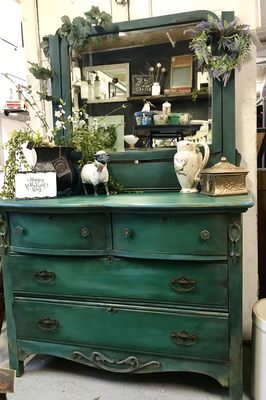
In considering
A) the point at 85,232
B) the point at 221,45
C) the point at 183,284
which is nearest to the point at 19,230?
the point at 85,232

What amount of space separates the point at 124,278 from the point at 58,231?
14.3 inches

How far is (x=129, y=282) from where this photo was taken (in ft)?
4.80

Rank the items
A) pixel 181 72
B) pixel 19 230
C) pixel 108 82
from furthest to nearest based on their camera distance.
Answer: pixel 108 82, pixel 181 72, pixel 19 230

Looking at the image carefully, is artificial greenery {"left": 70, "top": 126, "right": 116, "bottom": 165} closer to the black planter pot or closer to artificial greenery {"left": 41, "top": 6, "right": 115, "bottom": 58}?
the black planter pot

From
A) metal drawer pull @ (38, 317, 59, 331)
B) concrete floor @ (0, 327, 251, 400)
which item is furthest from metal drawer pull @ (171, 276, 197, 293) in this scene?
metal drawer pull @ (38, 317, 59, 331)

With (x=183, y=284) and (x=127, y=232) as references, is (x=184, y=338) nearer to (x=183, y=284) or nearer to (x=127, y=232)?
(x=183, y=284)

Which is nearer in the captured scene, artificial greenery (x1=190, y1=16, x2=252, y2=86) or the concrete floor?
the concrete floor

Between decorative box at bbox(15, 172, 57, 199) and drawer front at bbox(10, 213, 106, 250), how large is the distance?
0.13m

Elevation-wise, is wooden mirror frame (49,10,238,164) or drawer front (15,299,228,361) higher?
wooden mirror frame (49,10,238,164)

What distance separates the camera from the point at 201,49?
1715 mm

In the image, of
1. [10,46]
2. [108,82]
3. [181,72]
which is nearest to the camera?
[181,72]

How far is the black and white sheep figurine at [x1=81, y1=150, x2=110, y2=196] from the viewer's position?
169 centimetres

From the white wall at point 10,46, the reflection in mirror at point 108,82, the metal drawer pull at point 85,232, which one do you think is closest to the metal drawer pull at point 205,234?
the metal drawer pull at point 85,232

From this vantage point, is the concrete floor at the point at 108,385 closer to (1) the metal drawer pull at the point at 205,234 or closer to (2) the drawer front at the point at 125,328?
(2) the drawer front at the point at 125,328
